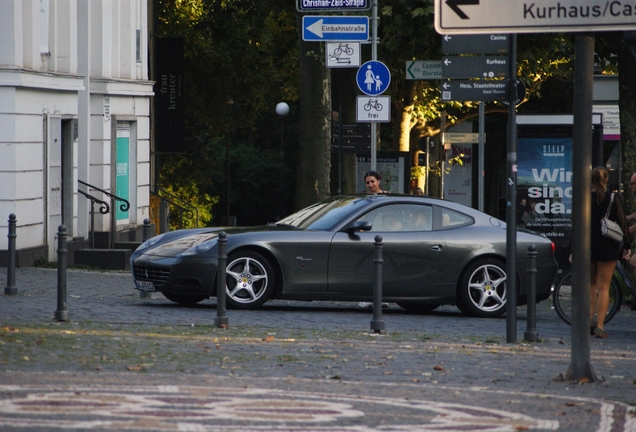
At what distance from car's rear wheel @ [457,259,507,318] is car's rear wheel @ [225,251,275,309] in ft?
7.51

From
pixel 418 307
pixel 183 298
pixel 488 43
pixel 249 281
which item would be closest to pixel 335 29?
pixel 418 307

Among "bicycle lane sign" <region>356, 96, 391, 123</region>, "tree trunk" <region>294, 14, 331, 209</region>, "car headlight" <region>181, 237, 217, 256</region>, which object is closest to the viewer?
"car headlight" <region>181, 237, 217, 256</region>

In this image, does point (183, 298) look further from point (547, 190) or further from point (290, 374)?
point (547, 190)

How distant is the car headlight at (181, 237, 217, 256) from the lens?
577 inches

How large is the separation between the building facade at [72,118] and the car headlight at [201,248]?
22.7ft

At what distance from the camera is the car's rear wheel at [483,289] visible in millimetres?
15352

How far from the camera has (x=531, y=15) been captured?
8414mm

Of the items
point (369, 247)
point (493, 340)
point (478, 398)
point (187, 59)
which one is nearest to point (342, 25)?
point (369, 247)

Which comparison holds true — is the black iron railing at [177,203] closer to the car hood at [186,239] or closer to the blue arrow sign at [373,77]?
the blue arrow sign at [373,77]

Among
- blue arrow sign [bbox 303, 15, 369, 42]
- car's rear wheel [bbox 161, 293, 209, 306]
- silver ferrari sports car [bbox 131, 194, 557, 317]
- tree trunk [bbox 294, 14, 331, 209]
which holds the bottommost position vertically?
car's rear wheel [bbox 161, 293, 209, 306]

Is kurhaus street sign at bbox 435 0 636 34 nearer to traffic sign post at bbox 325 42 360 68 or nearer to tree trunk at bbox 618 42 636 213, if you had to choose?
tree trunk at bbox 618 42 636 213

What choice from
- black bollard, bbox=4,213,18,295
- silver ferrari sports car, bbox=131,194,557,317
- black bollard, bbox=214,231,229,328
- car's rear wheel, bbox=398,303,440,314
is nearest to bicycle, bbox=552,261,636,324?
silver ferrari sports car, bbox=131,194,557,317

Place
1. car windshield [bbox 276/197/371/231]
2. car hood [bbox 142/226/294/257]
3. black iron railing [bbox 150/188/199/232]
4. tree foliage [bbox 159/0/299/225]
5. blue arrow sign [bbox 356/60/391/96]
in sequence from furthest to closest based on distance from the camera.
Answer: tree foliage [bbox 159/0/299/225] → black iron railing [bbox 150/188/199/232] → blue arrow sign [bbox 356/60/391/96] → car windshield [bbox 276/197/371/231] → car hood [bbox 142/226/294/257]

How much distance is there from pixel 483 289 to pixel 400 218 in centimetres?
127
